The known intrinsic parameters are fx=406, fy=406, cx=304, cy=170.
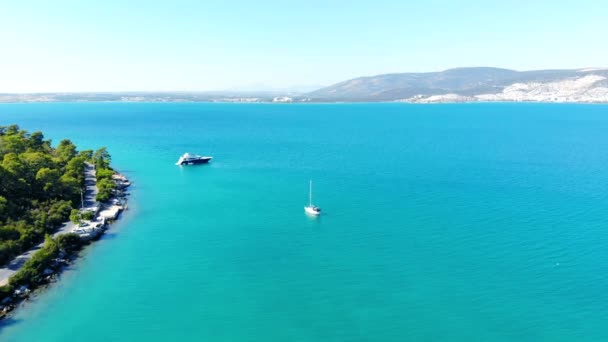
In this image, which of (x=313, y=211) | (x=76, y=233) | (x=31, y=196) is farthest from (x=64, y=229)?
(x=313, y=211)

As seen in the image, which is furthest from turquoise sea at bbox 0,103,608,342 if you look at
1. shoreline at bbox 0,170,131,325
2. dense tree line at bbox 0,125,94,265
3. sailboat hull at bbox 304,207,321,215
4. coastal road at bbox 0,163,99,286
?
dense tree line at bbox 0,125,94,265

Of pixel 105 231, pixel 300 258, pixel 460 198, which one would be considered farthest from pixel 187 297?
pixel 460 198

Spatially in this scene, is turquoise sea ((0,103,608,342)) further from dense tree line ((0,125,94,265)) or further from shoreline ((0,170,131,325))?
dense tree line ((0,125,94,265))

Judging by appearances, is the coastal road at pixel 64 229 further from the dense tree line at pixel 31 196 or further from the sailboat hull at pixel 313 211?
the sailboat hull at pixel 313 211

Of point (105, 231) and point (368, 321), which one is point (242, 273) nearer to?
point (368, 321)

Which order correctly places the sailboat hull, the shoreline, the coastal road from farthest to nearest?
the sailboat hull → the coastal road → the shoreline
